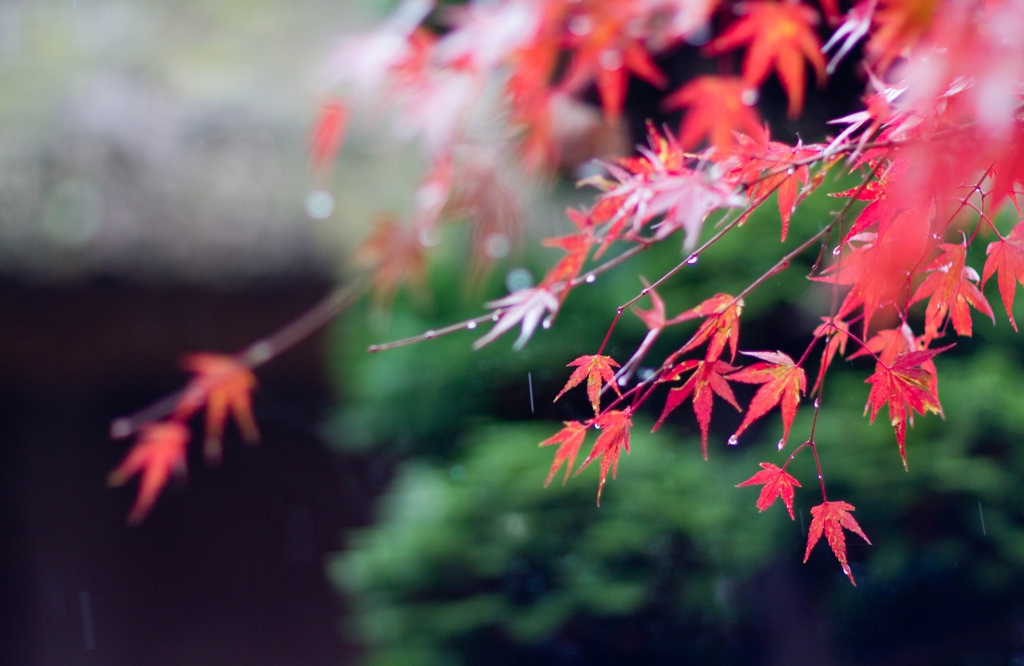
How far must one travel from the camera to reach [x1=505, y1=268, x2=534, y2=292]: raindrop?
1828 millimetres

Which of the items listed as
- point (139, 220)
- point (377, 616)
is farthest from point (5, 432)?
point (377, 616)

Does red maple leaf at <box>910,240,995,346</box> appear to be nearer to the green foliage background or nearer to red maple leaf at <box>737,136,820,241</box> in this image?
red maple leaf at <box>737,136,820,241</box>

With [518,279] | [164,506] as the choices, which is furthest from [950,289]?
[164,506]

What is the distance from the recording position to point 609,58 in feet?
2.63

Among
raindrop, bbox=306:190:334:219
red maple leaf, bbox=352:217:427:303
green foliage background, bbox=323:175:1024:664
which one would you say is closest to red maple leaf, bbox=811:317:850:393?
red maple leaf, bbox=352:217:427:303

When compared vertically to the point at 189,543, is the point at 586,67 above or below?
above

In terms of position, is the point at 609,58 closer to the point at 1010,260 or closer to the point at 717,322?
the point at 717,322

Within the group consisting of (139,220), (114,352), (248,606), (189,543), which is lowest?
(248,606)

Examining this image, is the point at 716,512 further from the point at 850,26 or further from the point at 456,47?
the point at 456,47

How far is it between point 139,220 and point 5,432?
1068mm

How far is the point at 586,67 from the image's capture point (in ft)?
2.39

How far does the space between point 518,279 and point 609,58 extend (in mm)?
1061

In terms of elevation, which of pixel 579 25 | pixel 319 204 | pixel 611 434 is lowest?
pixel 611 434

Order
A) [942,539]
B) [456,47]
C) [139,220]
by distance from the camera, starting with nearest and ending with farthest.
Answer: [456,47] → [942,539] → [139,220]
